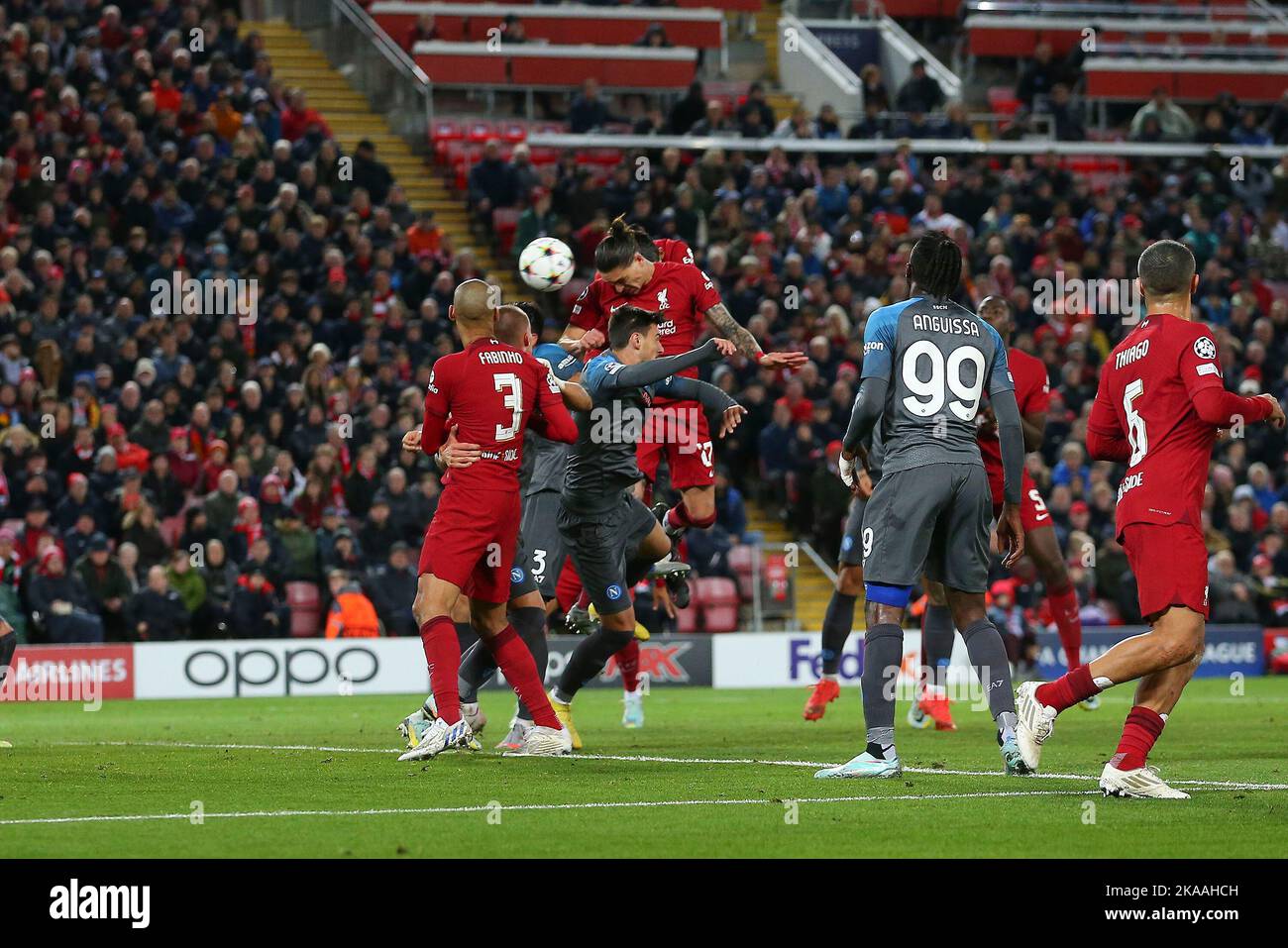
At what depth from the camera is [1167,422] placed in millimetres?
9023

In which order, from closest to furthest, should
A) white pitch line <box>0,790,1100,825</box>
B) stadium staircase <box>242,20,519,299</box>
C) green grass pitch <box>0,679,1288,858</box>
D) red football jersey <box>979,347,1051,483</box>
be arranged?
green grass pitch <box>0,679,1288,858</box>, white pitch line <box>0,790,1100,825</box>, red football jersey <box>979,347,1051,483</box>, stadium staircase <box>242,20,519,299</box>

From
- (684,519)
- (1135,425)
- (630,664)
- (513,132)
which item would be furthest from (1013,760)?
(513,132)

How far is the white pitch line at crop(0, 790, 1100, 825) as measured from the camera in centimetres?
827

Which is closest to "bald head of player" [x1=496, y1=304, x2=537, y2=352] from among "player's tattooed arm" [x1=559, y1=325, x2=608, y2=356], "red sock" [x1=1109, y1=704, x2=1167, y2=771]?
"player's tattooed arm" [x1=559, y1=325, x2=608, y2=356]

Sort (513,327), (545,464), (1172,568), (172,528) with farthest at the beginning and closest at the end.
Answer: (172,528) < (545,464) < (513,327) < (1172,568)

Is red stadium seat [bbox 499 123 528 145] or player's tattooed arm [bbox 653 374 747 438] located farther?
red stadium seat [bbox 499 123 528 145]

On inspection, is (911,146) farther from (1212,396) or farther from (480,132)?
(1212,396)

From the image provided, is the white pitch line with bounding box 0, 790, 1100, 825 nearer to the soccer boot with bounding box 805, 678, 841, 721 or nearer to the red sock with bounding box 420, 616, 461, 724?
the red sock with bounding box 420, 616, 461, 724

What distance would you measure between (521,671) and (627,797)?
2344mm

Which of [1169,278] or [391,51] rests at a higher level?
[391,51]

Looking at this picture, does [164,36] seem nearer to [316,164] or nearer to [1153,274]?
[316,164]

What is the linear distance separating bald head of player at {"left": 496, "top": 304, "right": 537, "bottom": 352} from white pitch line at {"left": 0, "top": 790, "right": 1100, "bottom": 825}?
12.7 ft

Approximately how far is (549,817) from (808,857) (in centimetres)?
163

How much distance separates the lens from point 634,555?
13.3 meters
